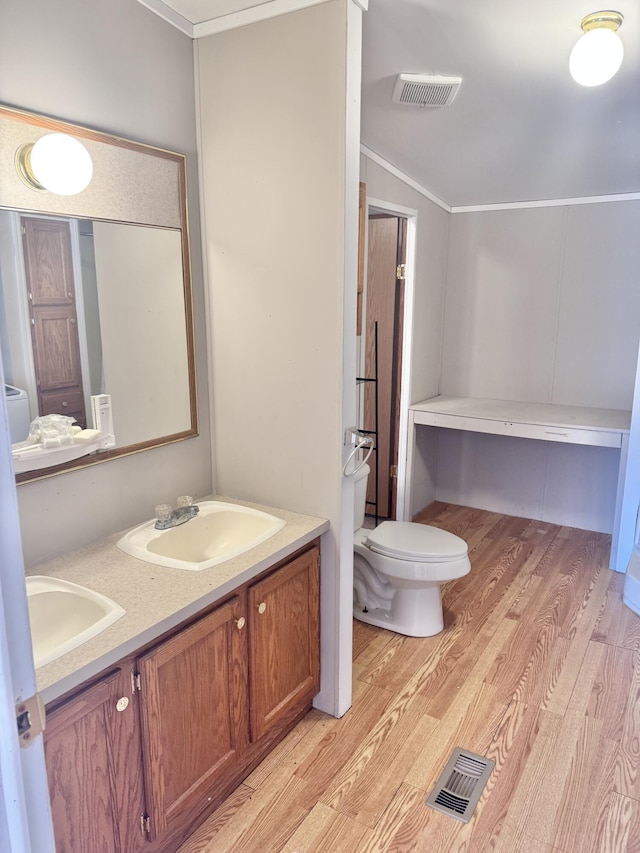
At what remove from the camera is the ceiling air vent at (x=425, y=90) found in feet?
7.09

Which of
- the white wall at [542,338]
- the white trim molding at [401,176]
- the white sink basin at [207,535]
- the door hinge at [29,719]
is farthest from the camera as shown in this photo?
the white wall at [542,338]

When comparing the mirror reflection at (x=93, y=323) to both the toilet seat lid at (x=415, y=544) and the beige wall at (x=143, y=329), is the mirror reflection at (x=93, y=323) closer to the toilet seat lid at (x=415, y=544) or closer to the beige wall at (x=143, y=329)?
the beige wall at (x=143, y=329)

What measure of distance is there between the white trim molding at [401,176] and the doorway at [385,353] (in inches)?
7.9

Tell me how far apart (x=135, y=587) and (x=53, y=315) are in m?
0.76

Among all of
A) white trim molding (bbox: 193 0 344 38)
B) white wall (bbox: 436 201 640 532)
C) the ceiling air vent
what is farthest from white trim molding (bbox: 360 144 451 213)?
white trim molding (bbox: 193 0 344 38)

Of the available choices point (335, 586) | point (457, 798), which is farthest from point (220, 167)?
point (457, 798)

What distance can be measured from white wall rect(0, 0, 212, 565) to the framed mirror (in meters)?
0.05

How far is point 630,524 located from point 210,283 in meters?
2.60

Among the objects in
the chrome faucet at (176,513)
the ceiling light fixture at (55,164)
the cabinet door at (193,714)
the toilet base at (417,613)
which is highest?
the ceiling light fixture at (55,164)

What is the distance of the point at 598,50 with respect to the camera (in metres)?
1.74

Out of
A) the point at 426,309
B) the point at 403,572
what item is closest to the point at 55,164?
the point at 403,572

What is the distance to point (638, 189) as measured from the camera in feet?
11.4

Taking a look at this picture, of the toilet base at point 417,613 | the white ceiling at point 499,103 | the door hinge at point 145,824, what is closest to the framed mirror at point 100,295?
the white ceiling at point 499,103

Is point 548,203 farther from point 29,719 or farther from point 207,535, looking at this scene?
point 29,719
